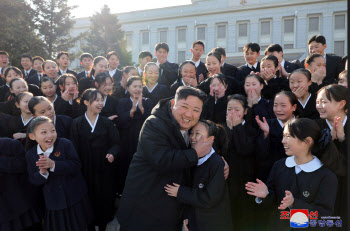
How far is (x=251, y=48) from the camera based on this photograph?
194 inches

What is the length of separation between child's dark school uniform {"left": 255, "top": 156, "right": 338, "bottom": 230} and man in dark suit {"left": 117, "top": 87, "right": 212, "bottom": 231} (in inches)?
25.2

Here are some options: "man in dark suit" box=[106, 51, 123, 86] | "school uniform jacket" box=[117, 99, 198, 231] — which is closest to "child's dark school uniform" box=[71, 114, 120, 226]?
"school uniform jacket" box=[117, 99, 198, 231]

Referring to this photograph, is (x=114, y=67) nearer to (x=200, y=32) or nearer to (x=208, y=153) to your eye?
(x=208, y=153)

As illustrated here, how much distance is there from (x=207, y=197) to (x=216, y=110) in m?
1.66

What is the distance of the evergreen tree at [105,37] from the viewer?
25.2 meters

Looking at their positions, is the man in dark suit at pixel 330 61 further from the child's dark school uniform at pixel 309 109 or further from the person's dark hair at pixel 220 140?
the person's dark hair at pixel 220 140

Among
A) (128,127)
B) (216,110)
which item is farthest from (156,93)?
(216,110)

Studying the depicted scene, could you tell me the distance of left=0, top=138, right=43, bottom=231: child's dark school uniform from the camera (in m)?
2.95

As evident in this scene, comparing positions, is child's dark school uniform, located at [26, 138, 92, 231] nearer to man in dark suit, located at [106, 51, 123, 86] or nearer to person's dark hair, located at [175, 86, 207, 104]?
person's dark hair, located at [175, 86, 207, 104]

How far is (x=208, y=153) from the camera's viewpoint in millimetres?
2312

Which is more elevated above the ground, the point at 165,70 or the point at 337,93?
the point at 165,70

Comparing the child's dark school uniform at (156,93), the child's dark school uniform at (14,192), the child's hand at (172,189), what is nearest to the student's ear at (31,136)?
the child's dark school uniform at (14,192)

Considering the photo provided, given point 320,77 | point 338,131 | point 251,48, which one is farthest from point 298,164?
point 251,48

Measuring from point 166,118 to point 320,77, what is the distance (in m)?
2.73
